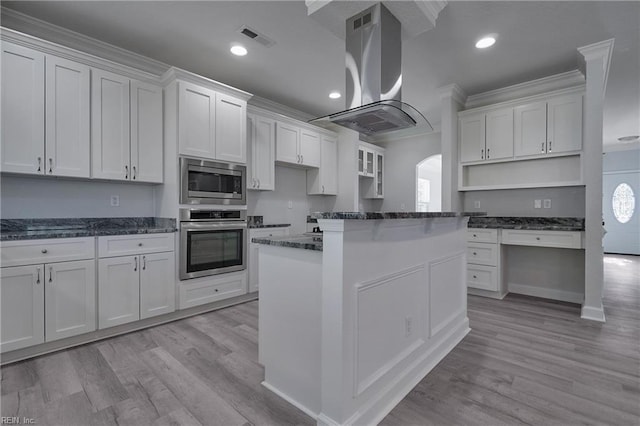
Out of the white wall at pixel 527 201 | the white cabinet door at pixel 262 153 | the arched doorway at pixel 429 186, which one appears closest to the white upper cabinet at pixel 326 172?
the white cabinet door at pixel 262 153

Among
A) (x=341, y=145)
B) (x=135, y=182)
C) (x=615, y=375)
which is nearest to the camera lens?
(x=615, y=375)

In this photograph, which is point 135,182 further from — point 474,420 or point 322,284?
point 474,420

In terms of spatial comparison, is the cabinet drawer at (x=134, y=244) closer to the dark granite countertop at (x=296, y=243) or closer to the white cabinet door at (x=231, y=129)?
the white cabinet door at (x=231, y=129)

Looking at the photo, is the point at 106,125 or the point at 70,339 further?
the point at 106,125

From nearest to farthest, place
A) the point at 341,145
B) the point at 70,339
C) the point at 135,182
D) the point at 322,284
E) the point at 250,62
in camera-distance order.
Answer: the point at 322,284 < the point at 70,339 < the point at 135,182 < the point at 250,62 < the point at 341,145

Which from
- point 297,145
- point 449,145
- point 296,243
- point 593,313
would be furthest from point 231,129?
point 593,313

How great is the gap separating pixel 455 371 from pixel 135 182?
333 centimetres

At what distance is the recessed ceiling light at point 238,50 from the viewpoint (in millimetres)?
3084

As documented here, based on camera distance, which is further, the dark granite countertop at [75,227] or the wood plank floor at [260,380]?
the dark granite countertop at [75,227]

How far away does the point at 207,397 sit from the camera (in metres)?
1.76

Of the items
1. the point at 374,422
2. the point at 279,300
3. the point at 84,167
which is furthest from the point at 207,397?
the point at 84,167

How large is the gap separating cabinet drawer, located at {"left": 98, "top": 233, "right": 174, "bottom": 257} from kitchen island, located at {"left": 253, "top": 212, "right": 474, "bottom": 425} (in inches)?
61.4

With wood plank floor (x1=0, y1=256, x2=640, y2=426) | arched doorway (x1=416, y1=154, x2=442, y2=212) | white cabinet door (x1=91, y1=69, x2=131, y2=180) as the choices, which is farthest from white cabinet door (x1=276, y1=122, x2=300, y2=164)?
arched doorway (x1=416, y1=154, x2=442, y2=212)

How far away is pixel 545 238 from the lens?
349 cm
